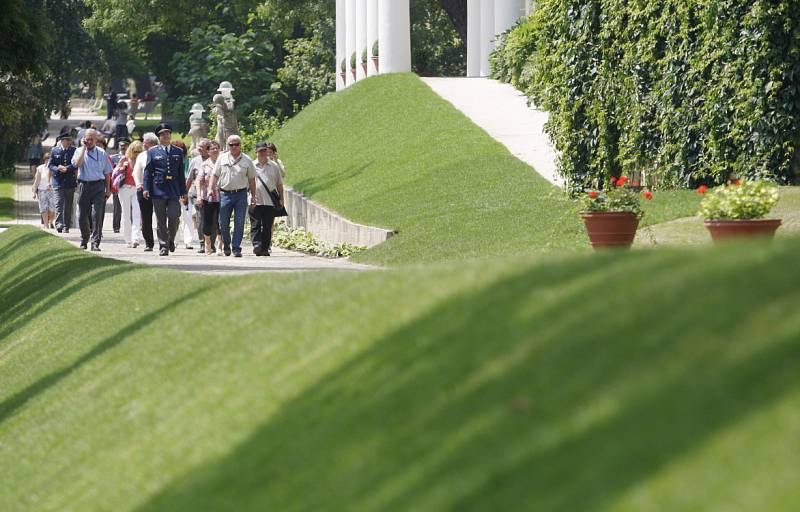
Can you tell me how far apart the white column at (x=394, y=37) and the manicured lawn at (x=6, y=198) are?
10345mm

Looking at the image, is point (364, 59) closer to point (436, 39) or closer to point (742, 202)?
point (436, 39)

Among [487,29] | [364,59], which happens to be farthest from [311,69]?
[487,29]

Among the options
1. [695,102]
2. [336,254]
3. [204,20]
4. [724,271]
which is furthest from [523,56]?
[204,20]

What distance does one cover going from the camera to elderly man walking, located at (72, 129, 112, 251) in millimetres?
24078

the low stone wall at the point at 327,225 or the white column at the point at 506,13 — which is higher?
the white column at the point at 506,13

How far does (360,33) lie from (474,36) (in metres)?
4.45

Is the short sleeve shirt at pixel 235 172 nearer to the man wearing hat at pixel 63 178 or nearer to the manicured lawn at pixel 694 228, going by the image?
the manicured lawn at pixel 694 228

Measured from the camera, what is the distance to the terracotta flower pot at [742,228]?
13.8 m

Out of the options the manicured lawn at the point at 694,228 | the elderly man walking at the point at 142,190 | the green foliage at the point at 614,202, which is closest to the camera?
the green foliage at the point at 614,202

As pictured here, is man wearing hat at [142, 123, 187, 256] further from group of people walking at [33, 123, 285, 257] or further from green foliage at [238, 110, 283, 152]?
green foliage at [238, 110, 283, 152]

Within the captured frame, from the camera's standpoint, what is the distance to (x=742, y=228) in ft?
45.7

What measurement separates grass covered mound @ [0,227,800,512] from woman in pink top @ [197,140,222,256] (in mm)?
11215

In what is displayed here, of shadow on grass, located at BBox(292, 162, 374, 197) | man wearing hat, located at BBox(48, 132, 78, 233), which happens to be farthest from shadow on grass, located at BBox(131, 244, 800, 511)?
shadow on grass, located at BBox(292, 162, 374, 197)

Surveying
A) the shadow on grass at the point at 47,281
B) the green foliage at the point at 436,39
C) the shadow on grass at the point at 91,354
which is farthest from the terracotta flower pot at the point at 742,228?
the green foliage at the point at 436,39
